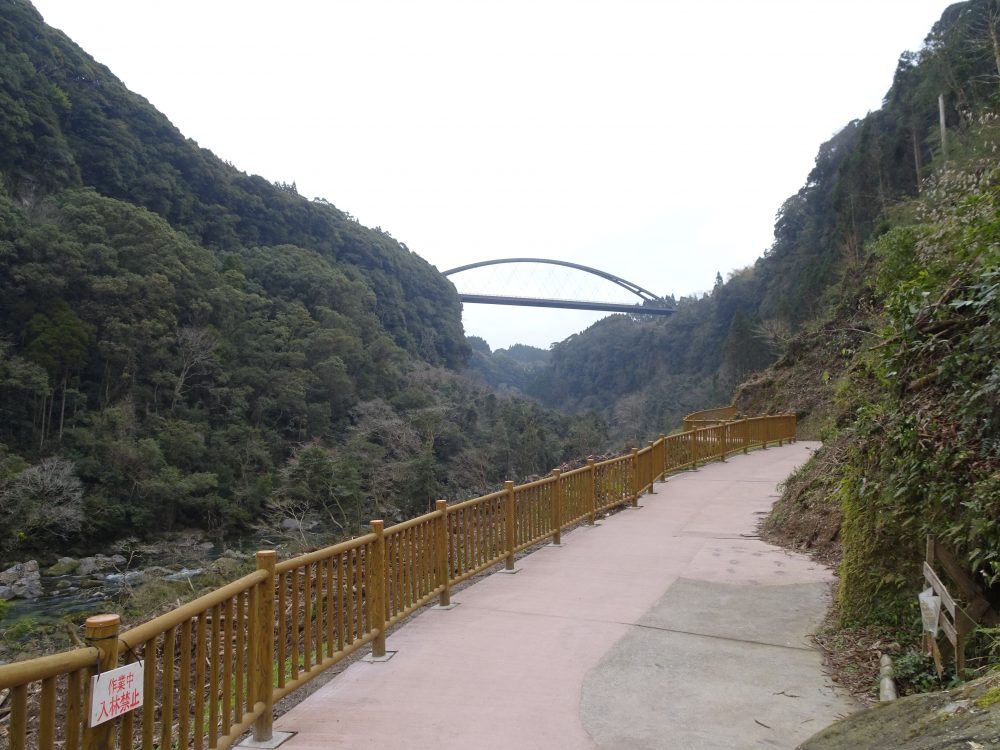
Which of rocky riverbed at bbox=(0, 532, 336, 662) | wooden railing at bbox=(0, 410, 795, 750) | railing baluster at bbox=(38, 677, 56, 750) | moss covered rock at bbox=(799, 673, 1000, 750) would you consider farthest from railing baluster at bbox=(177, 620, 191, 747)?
rocky riverbed at bbox=(0, 532, 336, 662)

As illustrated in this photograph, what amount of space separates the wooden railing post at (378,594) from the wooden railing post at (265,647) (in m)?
1.15

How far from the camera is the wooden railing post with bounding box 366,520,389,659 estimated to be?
4.50 meters

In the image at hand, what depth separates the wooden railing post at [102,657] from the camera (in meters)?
2.09

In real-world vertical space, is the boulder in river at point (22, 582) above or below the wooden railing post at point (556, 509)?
below

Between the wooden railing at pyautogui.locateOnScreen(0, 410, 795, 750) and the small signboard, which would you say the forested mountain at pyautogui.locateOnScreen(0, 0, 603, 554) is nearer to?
the wooden railing at pyautogui.locateOnScreen(0, 410, 795, 750)

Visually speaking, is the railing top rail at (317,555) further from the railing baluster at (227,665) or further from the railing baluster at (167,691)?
the railing baluster at (167,691)

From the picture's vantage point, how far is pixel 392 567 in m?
4.85

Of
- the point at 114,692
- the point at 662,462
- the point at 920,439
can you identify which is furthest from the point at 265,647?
the point at 662,462

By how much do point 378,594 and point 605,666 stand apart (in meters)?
1.58

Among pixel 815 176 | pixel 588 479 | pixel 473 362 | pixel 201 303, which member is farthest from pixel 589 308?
pixel 588 479

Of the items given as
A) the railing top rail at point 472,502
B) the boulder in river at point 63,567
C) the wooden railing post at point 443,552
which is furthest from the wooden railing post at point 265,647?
the boulder in river at point 63,567

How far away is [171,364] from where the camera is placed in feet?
122

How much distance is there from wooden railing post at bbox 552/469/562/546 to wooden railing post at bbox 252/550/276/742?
5.02 metres

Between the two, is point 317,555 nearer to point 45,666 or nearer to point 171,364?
point 45,666
